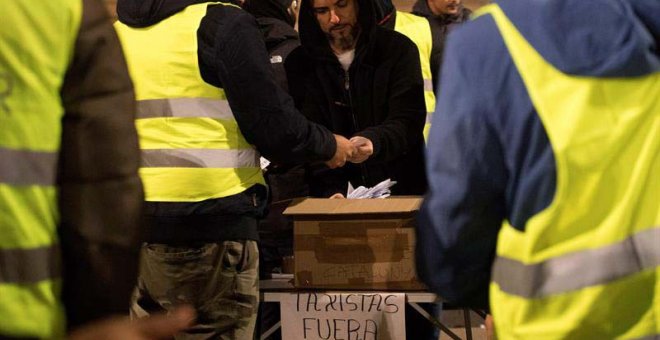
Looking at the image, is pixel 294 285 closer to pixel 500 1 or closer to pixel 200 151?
pixel 200 151

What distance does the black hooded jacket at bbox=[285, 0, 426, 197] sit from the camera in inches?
155

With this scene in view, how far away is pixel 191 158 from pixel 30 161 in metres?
1.84

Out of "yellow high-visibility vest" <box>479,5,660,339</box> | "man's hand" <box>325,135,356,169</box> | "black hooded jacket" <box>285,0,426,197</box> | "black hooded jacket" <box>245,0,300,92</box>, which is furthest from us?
"black hooded jacket" <box>245,0,300,92</box>

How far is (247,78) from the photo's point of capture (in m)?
3.07

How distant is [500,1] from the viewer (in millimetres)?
1649

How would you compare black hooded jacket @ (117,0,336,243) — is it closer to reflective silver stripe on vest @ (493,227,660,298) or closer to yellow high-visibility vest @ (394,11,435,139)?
yellow high-visibility vest @ (394,11,435,139)

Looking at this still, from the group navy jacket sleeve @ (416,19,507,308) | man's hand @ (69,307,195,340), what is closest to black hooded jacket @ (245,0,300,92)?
navy jacket sleeve @ (416,19,507,308)

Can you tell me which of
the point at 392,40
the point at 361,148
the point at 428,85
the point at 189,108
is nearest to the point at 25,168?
the point at 189,108

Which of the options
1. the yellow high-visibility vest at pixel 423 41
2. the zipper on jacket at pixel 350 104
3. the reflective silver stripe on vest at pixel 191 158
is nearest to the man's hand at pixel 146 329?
the reflective silver stripe on vest at pixel 191 158

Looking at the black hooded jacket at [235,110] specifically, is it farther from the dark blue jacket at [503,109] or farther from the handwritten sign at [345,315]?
the dark blue jacket at [503,109]

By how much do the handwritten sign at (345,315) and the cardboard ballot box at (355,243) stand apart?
43mm

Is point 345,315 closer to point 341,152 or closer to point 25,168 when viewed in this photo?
point 341,152

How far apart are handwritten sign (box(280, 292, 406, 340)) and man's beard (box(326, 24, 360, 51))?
955mm

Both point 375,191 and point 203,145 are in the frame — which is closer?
point 203,145
